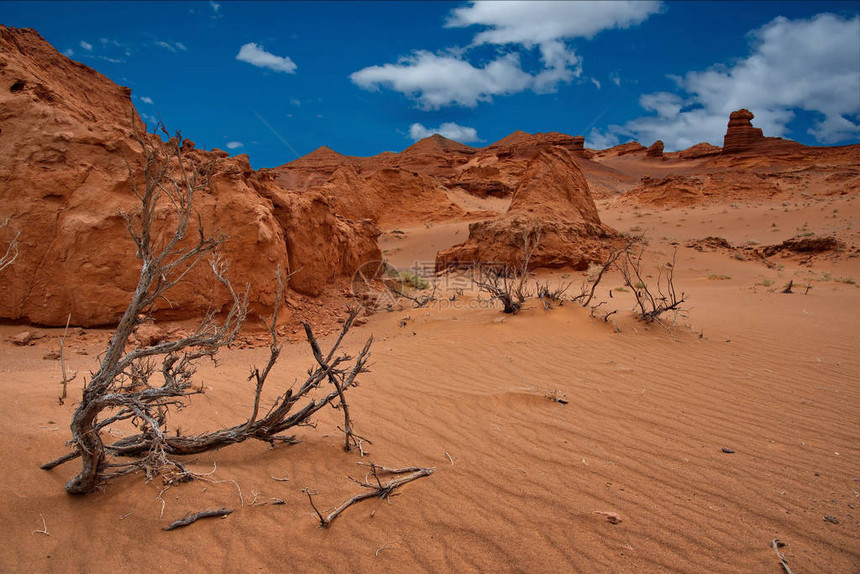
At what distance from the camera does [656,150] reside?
5812cm

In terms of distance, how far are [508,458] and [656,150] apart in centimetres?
6596

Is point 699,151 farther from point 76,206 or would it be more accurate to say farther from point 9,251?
point 9,251

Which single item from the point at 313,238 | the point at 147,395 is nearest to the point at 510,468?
the point at 147,395

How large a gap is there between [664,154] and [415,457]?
66210 mm

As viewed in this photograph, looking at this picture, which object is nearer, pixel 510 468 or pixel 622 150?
pixel 510 468

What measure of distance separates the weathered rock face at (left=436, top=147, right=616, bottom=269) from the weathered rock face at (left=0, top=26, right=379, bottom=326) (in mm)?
8086

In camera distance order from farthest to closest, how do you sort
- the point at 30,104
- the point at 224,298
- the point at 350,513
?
the point at 224,298, the point at 30,104, the point at 350,513

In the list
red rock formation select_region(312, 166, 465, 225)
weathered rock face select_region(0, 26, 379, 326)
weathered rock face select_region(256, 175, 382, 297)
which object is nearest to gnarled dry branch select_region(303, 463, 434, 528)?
weathered rock face select_region(0, 26, 379, 326)

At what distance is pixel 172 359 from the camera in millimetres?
2369

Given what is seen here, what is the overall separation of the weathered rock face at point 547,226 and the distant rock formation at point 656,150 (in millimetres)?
50860

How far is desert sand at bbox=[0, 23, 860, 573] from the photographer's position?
74.3 inches

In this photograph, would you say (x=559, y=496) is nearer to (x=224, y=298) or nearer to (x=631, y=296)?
(x=224, y=298)

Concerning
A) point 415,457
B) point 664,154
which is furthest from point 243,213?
point 664,154

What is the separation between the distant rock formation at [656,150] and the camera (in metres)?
57.8
